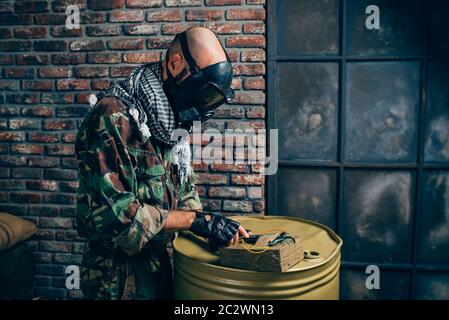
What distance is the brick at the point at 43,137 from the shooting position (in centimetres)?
265

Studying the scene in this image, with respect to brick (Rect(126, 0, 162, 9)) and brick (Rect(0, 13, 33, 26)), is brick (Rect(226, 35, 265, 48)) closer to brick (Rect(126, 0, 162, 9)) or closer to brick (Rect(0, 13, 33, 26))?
brick (Rect(126, 0, 162, 9))

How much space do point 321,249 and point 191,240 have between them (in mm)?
593

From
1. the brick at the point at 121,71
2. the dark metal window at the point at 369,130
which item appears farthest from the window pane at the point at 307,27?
the brick at the point at 121,71

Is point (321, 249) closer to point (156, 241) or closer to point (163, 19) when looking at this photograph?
point (156, 241)

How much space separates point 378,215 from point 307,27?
131 centimetres

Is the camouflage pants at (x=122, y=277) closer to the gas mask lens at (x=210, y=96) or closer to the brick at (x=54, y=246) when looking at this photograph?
the gas mask lens at (x=210, y=96)

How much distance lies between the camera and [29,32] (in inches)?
102

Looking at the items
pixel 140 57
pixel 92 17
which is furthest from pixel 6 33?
pixel 140 57

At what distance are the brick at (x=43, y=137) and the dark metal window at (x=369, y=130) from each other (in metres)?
1.47

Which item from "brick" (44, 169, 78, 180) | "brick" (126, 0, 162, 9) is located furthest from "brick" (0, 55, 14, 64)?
"brick" (126, 0, 162, 9)

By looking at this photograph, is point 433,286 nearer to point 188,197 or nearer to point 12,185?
point 188,197

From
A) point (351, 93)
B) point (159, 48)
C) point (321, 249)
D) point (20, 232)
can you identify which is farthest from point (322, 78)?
point (20, 232)

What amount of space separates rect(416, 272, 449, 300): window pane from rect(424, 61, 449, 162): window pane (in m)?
0.77
